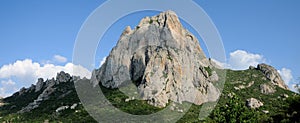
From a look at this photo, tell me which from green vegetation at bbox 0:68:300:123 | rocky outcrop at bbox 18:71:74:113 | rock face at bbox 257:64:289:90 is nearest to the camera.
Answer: green vegetation at bbox 0:68:300:123

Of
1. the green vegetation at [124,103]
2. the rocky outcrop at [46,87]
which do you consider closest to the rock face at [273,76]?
the green vegetation at [124,103]

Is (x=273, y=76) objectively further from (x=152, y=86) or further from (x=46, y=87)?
(x=46, y=87)

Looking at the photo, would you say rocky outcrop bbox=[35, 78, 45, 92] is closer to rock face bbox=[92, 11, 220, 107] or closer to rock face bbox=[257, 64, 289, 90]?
rock face bbox=[92, 11, 220, 107]

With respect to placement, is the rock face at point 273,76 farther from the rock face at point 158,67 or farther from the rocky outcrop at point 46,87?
the rocky outcrop at point 46,87

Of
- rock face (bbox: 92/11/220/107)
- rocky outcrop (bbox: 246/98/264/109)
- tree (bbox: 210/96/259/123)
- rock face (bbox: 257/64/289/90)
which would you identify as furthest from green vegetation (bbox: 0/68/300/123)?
rock face (bbox: 92/11/220/107)

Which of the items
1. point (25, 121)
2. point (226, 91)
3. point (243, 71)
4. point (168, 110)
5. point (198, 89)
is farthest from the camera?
point (243, 71)

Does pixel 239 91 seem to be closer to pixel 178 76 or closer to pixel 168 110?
pixel 178 76

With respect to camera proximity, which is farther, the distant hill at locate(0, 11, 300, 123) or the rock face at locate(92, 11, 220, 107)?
the rock face at locate(92, 11, 220, 107)

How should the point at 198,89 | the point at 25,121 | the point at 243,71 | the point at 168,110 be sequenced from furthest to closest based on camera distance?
the point at 243,71
the point at 198,89
the point at 25,121
the point at 168,110

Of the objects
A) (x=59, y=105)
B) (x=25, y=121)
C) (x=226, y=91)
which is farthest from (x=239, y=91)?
(x=25, y=121)
